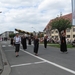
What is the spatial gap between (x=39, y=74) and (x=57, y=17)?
3089 inches

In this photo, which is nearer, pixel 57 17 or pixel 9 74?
pixel 9 74

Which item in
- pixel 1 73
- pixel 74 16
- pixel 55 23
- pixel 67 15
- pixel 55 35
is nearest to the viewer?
pixel 1 73

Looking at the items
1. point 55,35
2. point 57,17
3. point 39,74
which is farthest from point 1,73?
point 55,35

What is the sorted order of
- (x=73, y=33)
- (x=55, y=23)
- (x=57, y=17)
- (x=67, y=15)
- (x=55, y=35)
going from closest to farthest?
(x=55, y=23)
(x=57, y=17)
(x=73, y=33)
(x=67, y=15)
(x=55, y=35)

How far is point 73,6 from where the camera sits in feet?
108

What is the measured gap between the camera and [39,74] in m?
8.29

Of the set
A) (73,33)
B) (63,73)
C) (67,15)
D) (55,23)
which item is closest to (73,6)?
(63,73)

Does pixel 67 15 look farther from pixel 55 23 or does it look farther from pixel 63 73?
pixel 63 73

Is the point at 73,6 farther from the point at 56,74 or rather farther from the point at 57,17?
the point at 57,17

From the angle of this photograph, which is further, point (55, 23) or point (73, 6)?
point (55, 23)

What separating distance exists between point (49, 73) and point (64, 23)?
72.7 meters

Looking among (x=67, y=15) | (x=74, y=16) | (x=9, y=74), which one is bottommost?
(x=9, y=74)

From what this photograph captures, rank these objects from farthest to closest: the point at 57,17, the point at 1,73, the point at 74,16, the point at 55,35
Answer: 1. the point at 55,35
2. the point at 57,17
3. the point at 74,16
4. the point at 1,73

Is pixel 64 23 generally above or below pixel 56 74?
above
